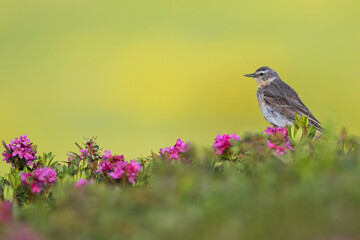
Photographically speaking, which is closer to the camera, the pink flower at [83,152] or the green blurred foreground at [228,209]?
the green blurred foreground at [228,209]

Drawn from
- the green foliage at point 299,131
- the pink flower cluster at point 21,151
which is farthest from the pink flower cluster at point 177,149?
the pink flower cluster at point 21,151

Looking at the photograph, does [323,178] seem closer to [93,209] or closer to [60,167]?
[93,209]

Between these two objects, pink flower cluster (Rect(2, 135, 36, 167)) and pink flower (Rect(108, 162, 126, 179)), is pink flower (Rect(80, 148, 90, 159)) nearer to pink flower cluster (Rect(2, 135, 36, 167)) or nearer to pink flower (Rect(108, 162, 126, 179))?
pink flower cluster (Rect(2, 135, 36, 167))

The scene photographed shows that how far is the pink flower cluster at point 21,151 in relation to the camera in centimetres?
862

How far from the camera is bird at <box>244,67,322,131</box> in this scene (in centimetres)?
→ 1366

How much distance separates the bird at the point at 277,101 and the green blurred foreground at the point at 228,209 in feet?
23.4

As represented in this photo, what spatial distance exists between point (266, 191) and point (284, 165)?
1319mm

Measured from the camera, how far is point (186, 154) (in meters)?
8.18

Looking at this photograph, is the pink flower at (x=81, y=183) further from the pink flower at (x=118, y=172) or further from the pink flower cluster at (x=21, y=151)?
the pink flower cluster at (x=21, y=151)

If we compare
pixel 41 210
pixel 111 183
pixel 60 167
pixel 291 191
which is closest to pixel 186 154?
pixel 111 183

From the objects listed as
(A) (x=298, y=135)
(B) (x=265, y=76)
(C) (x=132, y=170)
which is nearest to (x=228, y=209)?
(C) (x=132, y=170)

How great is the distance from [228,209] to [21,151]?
4.59 metres

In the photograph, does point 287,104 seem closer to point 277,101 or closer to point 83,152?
point 277,101

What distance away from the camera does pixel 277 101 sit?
1395 centimetres
